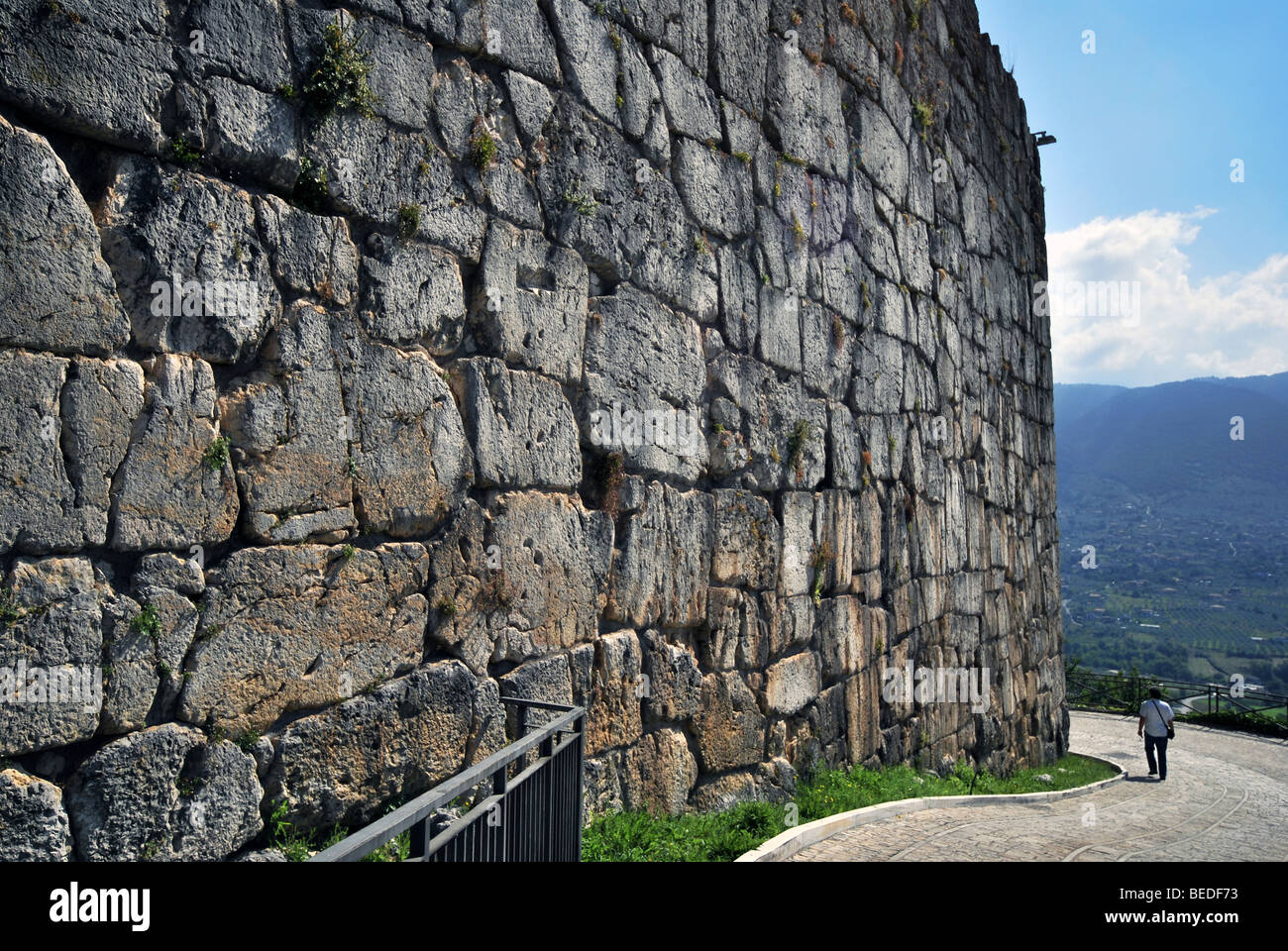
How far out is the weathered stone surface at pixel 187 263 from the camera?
3.14 meters

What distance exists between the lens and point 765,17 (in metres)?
6.66

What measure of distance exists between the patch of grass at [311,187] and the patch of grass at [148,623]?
159cm

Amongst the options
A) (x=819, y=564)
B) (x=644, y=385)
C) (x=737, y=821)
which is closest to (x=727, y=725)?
(x=737, y=821)

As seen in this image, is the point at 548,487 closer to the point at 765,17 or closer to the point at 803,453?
the point at 803,453

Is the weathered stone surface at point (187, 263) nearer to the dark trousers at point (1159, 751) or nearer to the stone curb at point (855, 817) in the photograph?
the stone curb at point (855, 817)

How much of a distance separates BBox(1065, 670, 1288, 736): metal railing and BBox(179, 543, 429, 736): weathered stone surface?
1445 cm

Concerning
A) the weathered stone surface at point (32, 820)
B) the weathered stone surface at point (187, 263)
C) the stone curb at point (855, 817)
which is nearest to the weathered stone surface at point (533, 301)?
the weathered stone surface at point (187, 263)

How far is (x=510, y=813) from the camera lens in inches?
127

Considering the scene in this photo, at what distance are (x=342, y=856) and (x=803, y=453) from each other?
5315mm

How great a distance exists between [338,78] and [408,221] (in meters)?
0.59

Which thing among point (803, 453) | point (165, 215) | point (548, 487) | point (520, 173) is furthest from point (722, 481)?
point (165, 215)

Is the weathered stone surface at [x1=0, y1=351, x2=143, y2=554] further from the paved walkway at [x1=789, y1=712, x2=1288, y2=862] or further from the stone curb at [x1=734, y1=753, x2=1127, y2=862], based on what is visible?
the paved walkway at [x1=789, y1=712, x2=1288, y2=862]

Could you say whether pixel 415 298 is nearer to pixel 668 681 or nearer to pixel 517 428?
pixel 517 428

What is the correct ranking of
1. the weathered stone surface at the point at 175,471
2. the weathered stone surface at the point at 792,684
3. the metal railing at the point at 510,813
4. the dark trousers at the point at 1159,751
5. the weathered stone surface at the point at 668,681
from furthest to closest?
1. the dark trousers at the point at 1159,751
2. the weathered stone surface at the point at 792,684
3. the weathered stone surface at the point at 668,681
4. the weathered stone surface at the point at 175,471
5. the metal railing at the point at 510,813
